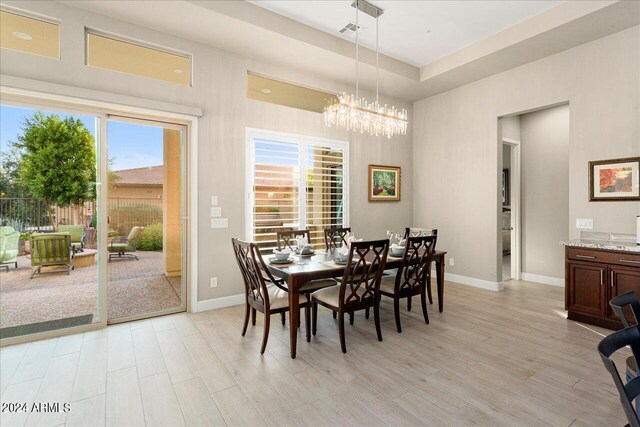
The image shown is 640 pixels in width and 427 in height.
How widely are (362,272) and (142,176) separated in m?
2.84

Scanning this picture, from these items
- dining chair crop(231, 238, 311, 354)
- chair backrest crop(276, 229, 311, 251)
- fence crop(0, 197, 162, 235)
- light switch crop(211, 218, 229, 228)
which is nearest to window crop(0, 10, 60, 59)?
fence crop(0, 197, 162, 235)

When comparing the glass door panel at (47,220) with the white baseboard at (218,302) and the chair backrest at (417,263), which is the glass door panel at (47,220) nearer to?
the white baseboard at (218,302)

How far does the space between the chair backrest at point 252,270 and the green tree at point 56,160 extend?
193 centimetres

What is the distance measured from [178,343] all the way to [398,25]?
4.46 metres

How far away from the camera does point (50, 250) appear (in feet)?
10.9

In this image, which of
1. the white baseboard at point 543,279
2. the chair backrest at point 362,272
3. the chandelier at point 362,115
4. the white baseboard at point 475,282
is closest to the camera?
the chair backrest at point 362,272

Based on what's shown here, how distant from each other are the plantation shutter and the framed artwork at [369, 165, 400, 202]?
25.2 inches

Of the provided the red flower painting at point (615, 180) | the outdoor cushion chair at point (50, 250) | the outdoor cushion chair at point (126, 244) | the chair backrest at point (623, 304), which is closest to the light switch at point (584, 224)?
the red flower painting at point (615, 180)

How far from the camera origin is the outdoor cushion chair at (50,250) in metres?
3.27

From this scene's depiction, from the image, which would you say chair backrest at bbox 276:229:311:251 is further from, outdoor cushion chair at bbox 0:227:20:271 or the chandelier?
outdoor cushion chair at bbox 0:227:20:271

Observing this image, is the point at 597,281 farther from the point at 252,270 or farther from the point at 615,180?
the point at 252,270

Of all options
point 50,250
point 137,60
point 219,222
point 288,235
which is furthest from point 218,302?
point 137,60

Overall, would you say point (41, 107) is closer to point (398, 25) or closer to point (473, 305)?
point (398, 25)

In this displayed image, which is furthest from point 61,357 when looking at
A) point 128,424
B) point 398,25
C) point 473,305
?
point 398,25
